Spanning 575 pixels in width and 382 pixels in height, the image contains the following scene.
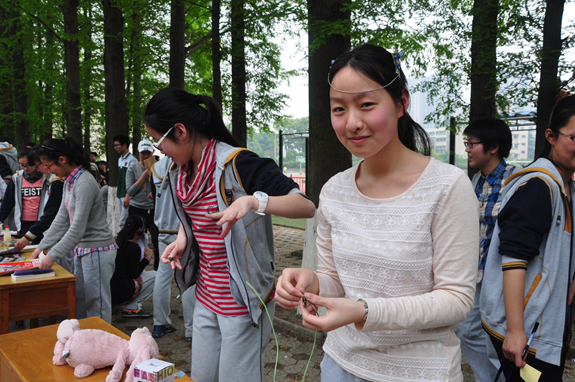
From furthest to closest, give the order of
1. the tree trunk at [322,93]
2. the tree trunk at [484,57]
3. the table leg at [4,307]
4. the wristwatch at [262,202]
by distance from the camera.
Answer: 1. the tree trunk at [484,57]
2. the tree trunk at [322,93]
3. the table leg at [4,307]
4. the wristwatch at [262,202]

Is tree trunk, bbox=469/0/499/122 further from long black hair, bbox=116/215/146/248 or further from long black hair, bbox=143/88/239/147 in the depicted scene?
long black hair, bbox=116/215/146/248

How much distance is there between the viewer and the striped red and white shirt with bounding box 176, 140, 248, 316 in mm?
2283

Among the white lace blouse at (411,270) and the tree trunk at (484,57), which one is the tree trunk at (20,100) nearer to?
the tree trunk at (484,57)

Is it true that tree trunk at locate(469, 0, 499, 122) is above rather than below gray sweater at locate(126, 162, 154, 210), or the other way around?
above

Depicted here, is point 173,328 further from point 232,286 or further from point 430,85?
point 430,85

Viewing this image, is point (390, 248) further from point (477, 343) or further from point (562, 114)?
point (477, 343)

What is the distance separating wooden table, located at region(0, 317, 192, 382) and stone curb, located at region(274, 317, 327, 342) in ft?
8.20

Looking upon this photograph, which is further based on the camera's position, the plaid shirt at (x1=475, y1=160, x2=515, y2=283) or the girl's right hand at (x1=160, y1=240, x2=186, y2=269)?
the plaid shirt at (x1=475, y1=160, x2=515, y2=283)

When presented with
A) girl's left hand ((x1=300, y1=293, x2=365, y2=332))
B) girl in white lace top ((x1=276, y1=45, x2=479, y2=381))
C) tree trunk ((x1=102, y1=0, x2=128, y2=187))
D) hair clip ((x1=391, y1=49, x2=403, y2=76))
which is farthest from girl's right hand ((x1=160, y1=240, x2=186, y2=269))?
tree trunk ((x1=102, y1=0, x2=128, y2=187))

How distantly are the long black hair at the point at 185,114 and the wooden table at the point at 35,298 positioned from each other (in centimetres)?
256

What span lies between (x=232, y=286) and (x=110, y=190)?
9749 mm

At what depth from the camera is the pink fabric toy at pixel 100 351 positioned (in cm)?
227

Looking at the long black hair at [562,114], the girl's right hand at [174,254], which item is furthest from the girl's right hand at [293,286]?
the long black hair at [562,114]

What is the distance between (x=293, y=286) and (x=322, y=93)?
14.0 ft
